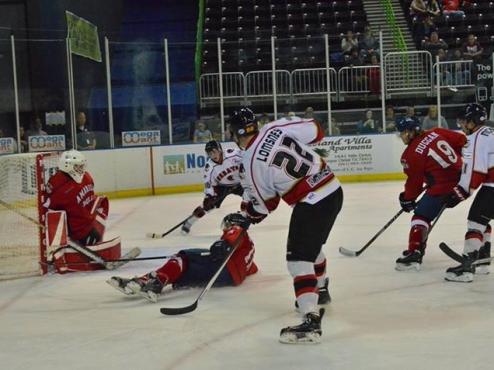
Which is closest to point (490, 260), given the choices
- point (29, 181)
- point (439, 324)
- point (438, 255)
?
point (438, 255)

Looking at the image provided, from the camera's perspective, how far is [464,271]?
490cm

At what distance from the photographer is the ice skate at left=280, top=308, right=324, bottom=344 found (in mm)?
3602

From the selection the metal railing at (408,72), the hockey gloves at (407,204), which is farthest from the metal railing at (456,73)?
the hockey gloves at (407,204)

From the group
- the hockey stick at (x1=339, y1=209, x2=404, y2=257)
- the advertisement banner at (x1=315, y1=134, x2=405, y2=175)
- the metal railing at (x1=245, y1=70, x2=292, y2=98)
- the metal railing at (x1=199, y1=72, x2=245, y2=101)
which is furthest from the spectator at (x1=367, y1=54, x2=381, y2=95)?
the hockey stick at (x1=339, y1=209, x2=404, y2=257)

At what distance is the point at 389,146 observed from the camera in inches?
476

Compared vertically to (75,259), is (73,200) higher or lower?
higher

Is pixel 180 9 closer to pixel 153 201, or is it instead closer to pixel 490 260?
pixel 153 201

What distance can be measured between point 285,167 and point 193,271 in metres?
1.37

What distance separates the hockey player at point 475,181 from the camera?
4891mm

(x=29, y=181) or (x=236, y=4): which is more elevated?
(x=236, y=4)

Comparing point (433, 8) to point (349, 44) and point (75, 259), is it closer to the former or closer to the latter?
point (349, 44)

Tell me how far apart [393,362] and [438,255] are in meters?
2.58

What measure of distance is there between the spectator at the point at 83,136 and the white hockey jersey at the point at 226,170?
4.34 meters

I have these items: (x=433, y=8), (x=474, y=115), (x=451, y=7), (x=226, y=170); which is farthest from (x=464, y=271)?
(x=451, y=7)
